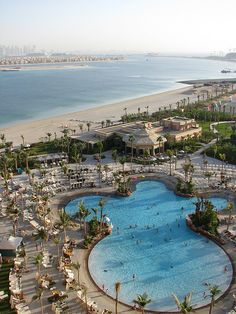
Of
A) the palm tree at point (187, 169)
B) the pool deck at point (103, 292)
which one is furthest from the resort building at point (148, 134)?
the pool deck at point (103, 292)

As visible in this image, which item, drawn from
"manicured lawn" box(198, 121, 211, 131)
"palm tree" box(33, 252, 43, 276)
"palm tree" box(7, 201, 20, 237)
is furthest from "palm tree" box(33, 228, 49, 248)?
"manicured lawn" box(198, 121, 211, 131)

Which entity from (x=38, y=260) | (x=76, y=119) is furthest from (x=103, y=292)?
(x=76, y=119)

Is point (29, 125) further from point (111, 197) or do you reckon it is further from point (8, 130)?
point (111, 197)

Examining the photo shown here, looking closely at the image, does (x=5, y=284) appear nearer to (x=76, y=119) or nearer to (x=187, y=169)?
(x=187, y=169)

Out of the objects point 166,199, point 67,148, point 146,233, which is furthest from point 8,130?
point 146,233

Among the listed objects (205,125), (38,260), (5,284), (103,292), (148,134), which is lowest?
(103,292)

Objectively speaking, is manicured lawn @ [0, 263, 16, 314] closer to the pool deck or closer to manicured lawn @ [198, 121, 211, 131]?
the pool deck
